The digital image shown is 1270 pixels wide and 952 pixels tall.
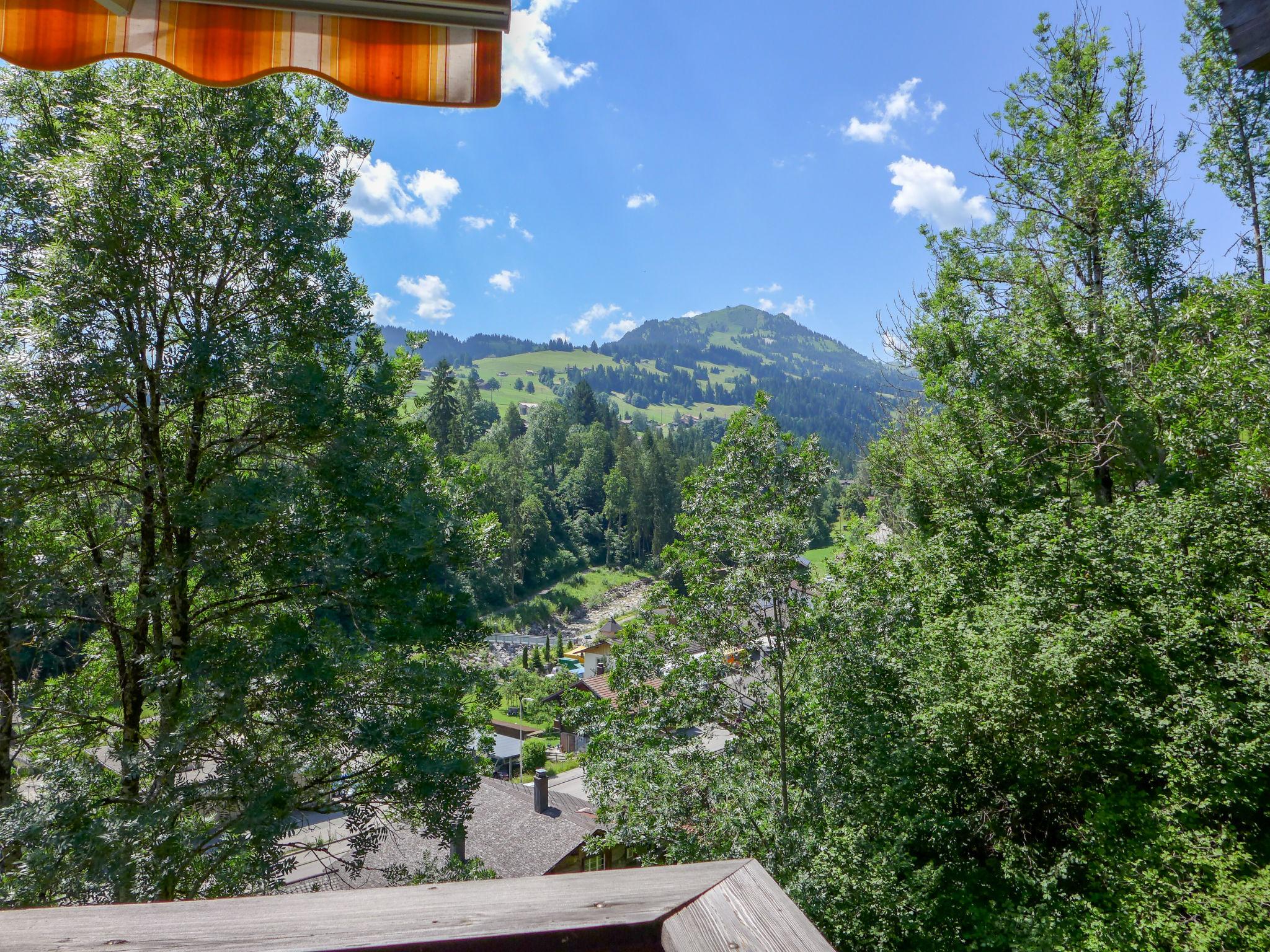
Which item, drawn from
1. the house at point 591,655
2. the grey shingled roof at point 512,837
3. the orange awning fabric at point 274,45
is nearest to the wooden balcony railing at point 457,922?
the orange awning fabric at point 274,45

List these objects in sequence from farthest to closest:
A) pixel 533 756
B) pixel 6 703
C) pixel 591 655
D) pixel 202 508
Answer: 1. pixel 591 655
2. pixel 533 756
3. pixel 6 703
4. pixel 202 508

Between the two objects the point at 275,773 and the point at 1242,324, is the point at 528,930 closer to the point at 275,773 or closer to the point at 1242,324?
the point at 275,773

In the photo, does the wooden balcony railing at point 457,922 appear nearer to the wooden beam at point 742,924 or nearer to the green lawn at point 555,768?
the wooden beam at point 742,924

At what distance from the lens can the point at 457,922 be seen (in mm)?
936

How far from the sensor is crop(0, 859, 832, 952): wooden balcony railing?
90 cm

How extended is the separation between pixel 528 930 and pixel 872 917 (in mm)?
9185

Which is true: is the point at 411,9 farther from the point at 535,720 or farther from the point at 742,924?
the point at 535,720

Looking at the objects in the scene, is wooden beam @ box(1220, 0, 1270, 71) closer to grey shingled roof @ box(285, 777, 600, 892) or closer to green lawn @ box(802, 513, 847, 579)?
green lawn @ box(802, 513, 847, 579)

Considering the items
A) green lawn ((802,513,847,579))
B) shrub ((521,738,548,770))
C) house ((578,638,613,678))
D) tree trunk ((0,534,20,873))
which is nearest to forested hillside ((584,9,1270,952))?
green lawn ((802,513,847,579))

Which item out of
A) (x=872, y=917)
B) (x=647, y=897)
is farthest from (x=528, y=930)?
(x=872, y=917)

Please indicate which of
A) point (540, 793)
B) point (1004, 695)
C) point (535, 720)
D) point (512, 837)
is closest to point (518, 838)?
point (512, 837)

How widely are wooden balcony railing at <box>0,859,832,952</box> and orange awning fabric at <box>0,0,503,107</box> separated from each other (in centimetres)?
157

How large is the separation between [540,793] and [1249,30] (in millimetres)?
21709

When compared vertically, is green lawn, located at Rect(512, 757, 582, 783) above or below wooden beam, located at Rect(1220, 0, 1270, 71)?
below
